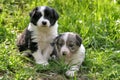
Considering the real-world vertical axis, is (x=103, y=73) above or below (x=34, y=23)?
below

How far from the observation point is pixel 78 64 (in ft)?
20.4

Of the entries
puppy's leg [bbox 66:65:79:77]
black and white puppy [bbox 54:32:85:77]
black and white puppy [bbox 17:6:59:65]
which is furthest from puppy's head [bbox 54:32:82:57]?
black and white puppy [bbox 17:6:59:65]

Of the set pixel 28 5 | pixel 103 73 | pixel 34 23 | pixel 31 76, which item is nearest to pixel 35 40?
pixel 34 23

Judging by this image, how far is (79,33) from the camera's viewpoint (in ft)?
23.9

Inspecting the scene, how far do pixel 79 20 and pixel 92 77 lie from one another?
173 centimetres

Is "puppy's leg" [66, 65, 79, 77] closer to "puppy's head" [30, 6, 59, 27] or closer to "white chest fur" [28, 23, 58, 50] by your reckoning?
"white chest fur" [28, 23, 58, 50]

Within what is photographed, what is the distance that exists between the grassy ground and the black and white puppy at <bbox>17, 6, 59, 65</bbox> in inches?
6.7

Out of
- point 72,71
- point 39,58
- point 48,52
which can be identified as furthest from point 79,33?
point 72,71

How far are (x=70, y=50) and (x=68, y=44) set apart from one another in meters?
0.09

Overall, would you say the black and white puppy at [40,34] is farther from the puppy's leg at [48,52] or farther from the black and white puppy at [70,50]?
the black and white puppy at [70,50]

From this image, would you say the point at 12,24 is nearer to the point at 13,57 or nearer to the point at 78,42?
the point at 13,57

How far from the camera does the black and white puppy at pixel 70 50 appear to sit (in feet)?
19.6

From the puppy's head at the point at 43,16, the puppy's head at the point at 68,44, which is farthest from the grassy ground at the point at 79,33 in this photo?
the puppy's head at the point at 43,16

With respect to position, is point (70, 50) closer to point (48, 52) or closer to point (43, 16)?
point (48, 52)
